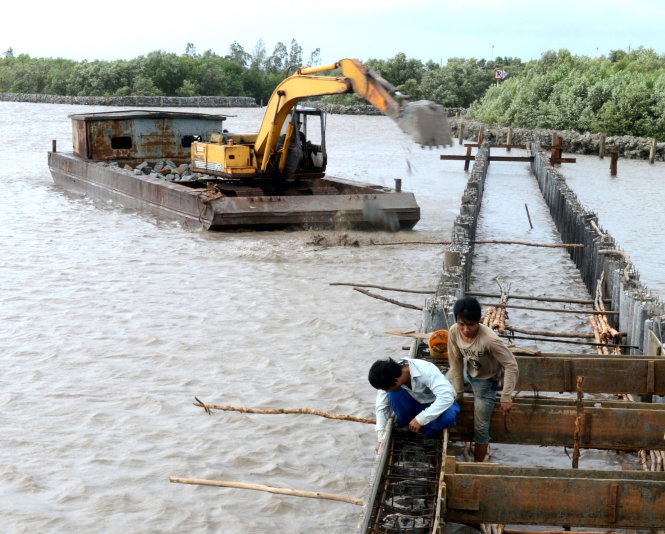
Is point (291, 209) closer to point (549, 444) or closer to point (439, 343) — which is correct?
point (439, 343)

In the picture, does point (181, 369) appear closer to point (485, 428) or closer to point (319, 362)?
point (319, 362)

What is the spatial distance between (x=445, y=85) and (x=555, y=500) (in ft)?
318

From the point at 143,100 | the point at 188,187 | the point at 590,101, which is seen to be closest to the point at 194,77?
the point at 143,100

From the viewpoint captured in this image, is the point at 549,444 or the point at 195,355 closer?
the point at 549,444

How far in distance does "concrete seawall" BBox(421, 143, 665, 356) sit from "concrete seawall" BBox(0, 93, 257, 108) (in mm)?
99804

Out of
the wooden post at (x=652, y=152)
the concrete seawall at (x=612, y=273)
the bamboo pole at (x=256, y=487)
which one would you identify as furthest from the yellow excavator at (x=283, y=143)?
the wooden post at (x=652, y=152)

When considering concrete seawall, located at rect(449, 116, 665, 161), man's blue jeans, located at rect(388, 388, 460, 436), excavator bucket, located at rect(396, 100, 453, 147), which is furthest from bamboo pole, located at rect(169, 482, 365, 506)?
concrete seawall, located at rect(449, 116, 665, 161)

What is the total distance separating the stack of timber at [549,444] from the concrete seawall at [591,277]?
0.07ft

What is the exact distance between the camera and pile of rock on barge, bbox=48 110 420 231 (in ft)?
60.9

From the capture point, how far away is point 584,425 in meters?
6.94

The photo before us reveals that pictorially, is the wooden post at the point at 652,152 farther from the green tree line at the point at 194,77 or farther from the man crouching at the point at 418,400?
the green tree line at the point at 194,77

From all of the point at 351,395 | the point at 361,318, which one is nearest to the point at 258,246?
the point at 361,318

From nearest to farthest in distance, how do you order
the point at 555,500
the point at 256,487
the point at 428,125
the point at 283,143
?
the point at 555,500
the point at 256,487
the point at 428,125
the point at 283,143

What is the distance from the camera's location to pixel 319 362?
10.9m
